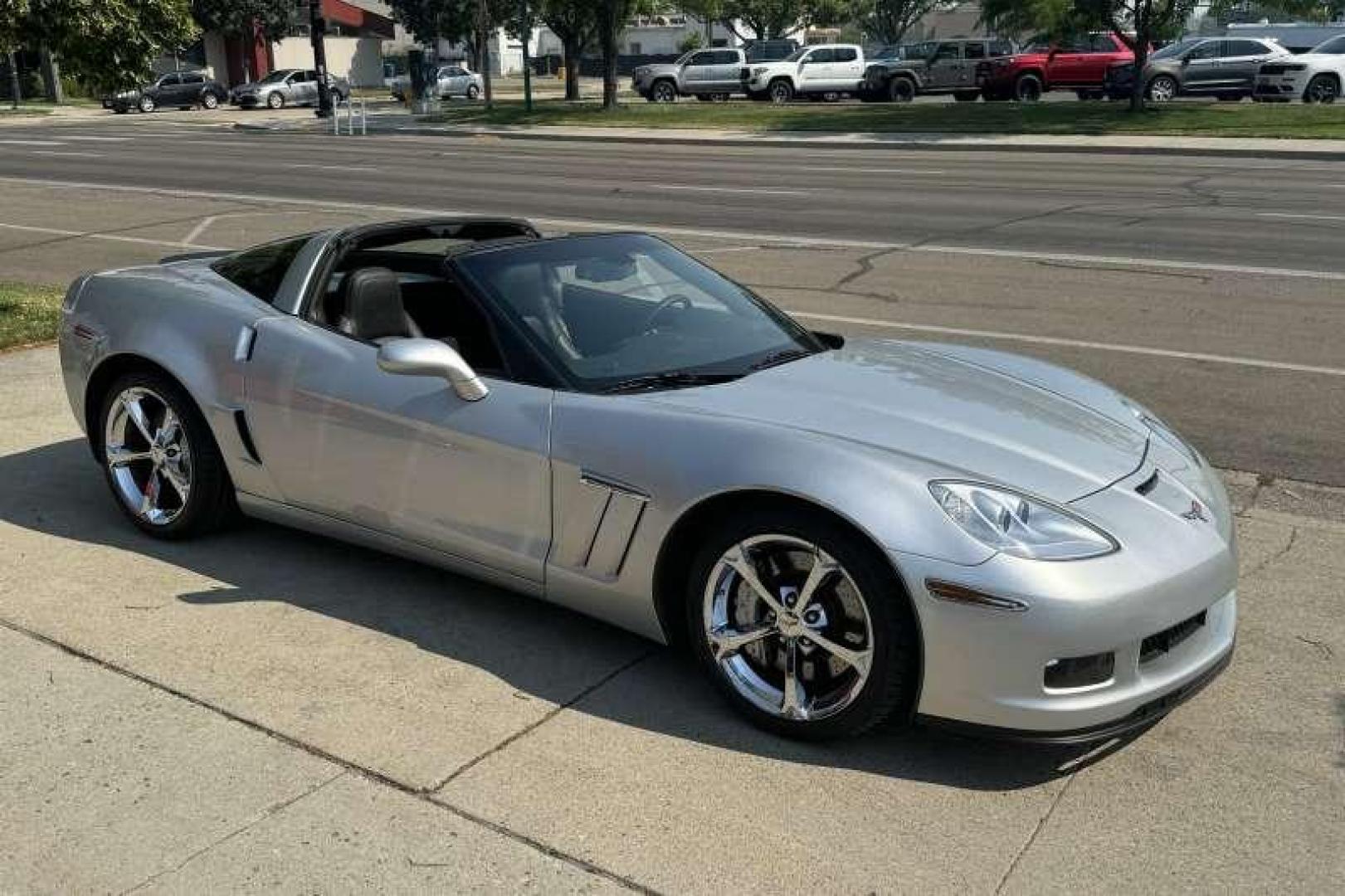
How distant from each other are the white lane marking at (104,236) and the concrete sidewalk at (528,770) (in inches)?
401

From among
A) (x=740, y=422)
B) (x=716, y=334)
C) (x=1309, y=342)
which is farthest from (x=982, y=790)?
(x=1309, y=342)

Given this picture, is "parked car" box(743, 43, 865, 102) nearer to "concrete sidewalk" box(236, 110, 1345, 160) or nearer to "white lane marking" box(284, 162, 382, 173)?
"concrete sidewalk" box(236, 110, 1345, 160)

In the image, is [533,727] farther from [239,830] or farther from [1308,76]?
[1308,76]

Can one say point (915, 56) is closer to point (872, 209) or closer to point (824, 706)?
point (872, 209)

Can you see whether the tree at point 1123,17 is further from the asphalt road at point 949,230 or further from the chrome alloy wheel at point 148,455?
the chrome alloy wheel at point 148,455

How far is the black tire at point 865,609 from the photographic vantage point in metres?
3.38

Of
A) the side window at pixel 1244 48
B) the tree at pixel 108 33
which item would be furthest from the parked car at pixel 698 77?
the tree at pixel 108 33

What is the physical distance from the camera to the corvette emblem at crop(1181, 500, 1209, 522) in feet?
11.9

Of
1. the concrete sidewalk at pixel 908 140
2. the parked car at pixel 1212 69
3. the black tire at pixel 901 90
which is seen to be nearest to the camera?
the concrete sidewalk at pixel 908 140

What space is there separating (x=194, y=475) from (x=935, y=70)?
37561mm

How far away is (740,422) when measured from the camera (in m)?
3.74

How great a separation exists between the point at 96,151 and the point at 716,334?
93.8 ft

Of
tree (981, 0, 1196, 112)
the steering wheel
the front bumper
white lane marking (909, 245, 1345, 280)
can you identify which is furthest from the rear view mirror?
tree (981, 0, 1196, 112)

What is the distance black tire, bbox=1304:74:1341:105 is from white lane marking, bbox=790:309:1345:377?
91.8 feet
